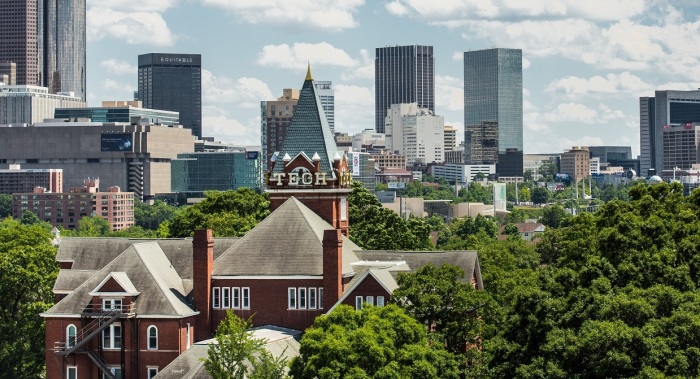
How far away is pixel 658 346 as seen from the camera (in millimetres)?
71812

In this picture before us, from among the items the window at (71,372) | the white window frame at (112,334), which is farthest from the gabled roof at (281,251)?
the window at (71,372)

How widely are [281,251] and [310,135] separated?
65.6 ft

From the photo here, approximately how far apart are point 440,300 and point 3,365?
105 feet

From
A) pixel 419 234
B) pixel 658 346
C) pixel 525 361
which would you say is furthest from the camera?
pixel 419 234

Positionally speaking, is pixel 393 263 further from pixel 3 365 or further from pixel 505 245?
pixel 505 245

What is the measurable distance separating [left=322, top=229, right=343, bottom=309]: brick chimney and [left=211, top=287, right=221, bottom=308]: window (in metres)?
6.75

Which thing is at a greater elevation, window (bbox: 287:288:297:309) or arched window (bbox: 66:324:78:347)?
window (bbox: 287:288:297:309)

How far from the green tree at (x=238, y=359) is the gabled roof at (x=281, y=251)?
15.2 meters

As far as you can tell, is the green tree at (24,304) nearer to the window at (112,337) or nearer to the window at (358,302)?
the window at (112,337)

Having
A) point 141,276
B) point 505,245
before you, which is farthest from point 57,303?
point 505,245

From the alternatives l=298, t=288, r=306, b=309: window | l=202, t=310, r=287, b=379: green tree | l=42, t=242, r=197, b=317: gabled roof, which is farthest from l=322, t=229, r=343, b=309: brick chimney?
l=202, t=310, r=287, b=379: green tree

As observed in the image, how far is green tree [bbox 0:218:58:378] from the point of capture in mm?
101688

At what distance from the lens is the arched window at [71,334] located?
305 feet

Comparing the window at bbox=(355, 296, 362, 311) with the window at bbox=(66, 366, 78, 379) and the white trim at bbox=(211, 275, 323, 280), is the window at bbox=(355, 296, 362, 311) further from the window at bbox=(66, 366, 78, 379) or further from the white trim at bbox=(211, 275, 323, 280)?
the window at bbox=(66, 366, 78, 379)
